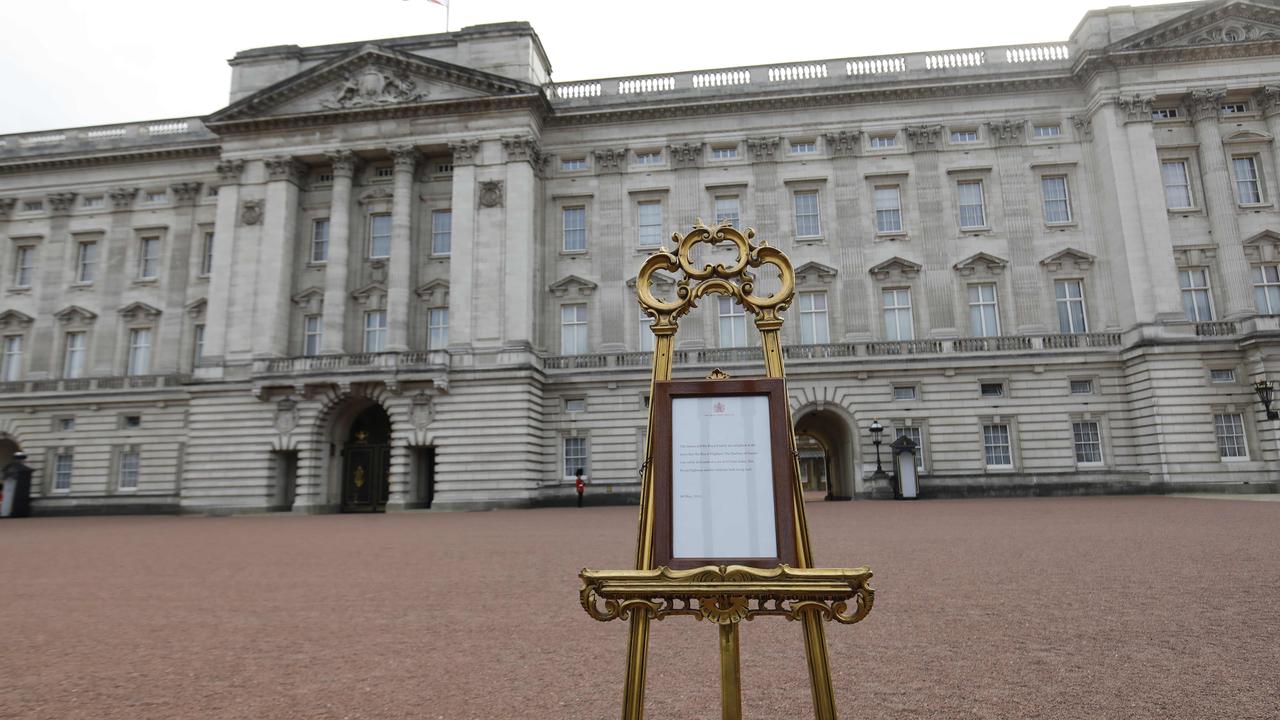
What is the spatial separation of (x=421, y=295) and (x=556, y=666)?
1253 inches

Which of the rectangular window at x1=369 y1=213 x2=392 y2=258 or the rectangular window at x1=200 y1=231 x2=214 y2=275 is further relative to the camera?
the rectangular window at x1=200 y1=231 x2=214 y2=275

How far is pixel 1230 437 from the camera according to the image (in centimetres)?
3050

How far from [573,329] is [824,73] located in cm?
1725

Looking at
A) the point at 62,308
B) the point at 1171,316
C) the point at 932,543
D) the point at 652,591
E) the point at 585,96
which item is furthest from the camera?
the point at 62,308

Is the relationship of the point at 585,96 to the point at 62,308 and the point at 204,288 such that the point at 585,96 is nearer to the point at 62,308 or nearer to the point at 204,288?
the point at 204,288

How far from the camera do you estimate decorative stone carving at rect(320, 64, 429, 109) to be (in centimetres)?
3584

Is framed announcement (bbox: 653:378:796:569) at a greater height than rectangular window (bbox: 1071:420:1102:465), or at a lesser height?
lesser

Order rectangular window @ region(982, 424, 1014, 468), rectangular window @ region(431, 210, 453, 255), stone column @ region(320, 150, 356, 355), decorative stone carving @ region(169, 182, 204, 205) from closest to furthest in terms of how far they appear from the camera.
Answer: rectangular window @ region(982, 424, 1014, 468) < stone column @ region(320, 150, 356, 355) < rectangular window @ region(431, 210, 453, 255) < decorative stone carving @ region(169, 182, 204, 205)

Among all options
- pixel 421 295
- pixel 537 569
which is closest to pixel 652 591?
pixel 537 569

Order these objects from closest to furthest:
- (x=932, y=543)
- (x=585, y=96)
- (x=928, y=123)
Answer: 1. (x=932, y=543)
2. (x=928, y=123)
3. (x=585, y=96)

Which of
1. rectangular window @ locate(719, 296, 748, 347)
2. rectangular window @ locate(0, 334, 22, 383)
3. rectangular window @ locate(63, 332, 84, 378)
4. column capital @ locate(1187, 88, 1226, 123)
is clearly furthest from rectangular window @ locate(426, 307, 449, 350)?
column capital @ locate(1187, 88, 1226, 123)

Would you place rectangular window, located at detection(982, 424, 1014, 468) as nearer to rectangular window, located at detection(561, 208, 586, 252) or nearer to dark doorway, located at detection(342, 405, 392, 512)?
rectangular window, located at detection(561, 208, 586, 252)

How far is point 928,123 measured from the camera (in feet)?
115

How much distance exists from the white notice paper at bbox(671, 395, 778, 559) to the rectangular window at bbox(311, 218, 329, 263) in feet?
122
